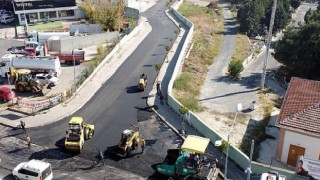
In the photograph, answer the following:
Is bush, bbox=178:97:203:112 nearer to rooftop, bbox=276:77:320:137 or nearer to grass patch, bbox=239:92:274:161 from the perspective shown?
grass patch, bbox=239:92:274:161

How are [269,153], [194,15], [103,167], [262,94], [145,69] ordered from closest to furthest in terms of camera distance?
[103,167] < [269,153] < [262,94] < [145,69] < [194,15]

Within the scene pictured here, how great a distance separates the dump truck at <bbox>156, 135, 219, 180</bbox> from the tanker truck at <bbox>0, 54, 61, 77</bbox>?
22156 millimetres

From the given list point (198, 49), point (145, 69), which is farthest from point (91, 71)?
point (198, 49)

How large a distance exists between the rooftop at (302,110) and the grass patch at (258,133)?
3.55 meters

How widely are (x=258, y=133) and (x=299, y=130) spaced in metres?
6.13

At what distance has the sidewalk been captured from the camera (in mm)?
35250

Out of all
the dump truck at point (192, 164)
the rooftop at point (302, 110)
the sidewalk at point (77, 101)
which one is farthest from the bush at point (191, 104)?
the dump truck at point (192, 164)

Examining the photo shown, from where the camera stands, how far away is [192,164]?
25906 millimetres

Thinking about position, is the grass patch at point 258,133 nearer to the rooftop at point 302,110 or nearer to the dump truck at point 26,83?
the rooftop at point 302,110

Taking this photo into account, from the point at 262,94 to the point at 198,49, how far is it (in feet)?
50.6

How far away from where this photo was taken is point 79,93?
4097cm

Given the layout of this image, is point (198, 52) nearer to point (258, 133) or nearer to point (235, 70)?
point (235, 70)

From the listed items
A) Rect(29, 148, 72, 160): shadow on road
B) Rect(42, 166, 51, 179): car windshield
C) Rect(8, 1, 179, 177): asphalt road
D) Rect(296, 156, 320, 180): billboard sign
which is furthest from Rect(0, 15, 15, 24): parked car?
Rect(296, 156, 320, 180): billboard sign

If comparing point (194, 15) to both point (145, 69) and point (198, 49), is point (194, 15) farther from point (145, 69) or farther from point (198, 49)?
point (145, 69)
